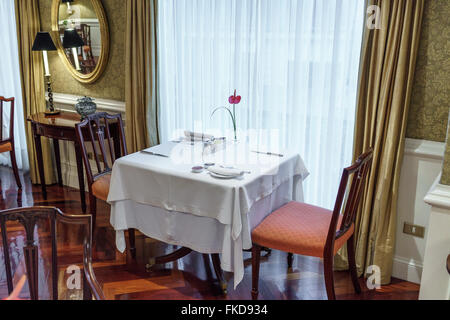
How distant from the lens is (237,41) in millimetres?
3324

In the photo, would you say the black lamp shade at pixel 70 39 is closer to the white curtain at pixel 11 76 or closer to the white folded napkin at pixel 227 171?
the white curtain at pixel 11 76

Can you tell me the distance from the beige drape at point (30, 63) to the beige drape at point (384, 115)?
10.5ft

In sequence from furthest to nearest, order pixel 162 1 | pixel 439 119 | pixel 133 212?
pixel 162 1, pixel 133 212, pixel 439 119

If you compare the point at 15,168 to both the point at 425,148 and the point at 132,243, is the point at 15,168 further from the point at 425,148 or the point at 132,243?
the point at 425,148

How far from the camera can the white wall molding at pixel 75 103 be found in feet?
13.5

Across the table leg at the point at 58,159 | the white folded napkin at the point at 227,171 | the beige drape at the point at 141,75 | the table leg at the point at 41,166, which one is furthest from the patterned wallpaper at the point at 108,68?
the white folded napkin at the point at 227,171

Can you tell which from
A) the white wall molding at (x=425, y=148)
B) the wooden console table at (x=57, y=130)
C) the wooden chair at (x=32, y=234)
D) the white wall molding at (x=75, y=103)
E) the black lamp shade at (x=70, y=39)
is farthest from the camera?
the white wall molding at (x=75, y=103)

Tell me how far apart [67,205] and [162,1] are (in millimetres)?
2017

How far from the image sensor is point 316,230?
2.52m

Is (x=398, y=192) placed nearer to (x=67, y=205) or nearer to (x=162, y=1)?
(x=162, y=1)

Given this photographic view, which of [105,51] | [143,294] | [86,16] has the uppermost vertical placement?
[86,16]

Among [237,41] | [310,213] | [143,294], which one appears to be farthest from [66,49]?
[310,213]

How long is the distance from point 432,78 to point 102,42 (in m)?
2.78

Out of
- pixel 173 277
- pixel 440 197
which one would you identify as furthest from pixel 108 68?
pixel 440 197
